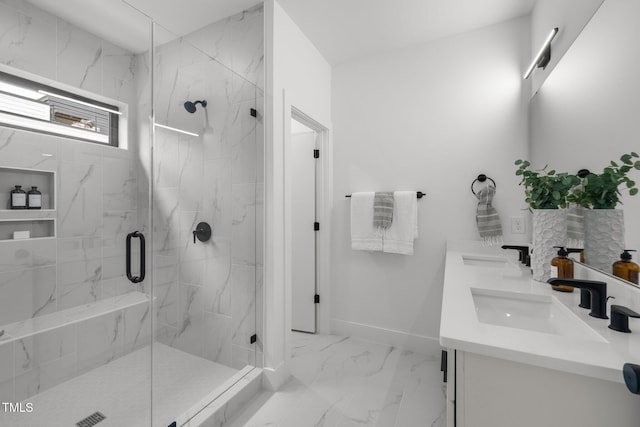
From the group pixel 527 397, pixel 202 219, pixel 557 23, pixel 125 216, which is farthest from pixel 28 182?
pixel 557 23

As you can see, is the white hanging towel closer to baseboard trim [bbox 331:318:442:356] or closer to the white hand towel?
the white hand towel

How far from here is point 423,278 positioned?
2305 millimetres

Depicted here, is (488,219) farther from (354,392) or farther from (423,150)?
(354,392)

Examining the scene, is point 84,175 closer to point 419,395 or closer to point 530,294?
point 530,294

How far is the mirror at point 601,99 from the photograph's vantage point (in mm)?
854

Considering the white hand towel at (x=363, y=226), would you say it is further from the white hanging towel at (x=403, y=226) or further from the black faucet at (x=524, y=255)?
the black faucet at (x=524, y=255)

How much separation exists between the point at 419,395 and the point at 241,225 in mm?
1584

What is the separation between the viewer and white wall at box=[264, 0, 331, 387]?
5.98ft

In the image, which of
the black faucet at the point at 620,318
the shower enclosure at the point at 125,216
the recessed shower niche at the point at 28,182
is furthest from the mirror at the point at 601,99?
Result: the recessed shower niche at the point at 28,182

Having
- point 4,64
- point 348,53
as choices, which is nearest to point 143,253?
point 4,64

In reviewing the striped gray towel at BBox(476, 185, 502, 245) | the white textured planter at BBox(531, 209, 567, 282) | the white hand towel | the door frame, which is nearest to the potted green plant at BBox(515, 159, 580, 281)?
the white textured planter at BBox(531, 209, 567, 282)

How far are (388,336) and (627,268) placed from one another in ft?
5.99

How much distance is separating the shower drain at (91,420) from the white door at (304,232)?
162 centimetres

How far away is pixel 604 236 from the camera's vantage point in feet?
3.27
